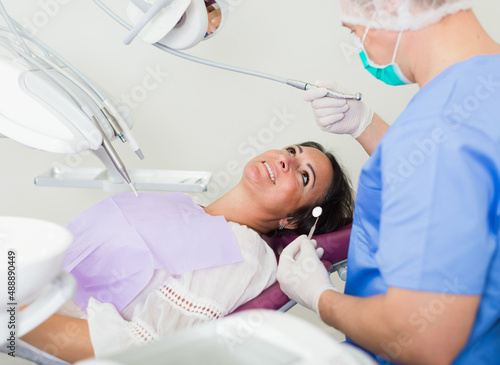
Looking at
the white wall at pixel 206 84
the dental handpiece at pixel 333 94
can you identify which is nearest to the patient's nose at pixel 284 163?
the dental handpiece at pixel 333 94

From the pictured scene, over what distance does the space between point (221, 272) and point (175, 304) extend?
161mm

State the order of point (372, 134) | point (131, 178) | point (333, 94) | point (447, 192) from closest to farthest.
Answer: point (447, 192)
point (333, 94)
point (372, 134)
point (131, 178)

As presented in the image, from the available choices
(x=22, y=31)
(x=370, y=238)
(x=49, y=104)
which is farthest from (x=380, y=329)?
(x=22, y=31)

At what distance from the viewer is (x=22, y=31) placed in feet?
4.96

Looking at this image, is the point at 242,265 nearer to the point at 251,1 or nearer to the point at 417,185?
the point at 417,185

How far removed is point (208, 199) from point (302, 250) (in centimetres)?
97

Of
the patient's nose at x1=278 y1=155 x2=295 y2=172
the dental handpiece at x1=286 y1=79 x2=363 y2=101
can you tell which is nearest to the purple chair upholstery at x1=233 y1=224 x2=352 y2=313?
the patient's nose at x1=278 y1=155 x2=295 y2=172

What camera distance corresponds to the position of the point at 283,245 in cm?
182

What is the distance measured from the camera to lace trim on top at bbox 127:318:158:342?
122cm

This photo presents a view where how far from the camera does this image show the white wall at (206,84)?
2096 millimetres

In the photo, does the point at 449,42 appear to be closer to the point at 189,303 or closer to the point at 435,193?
the point at 435,193

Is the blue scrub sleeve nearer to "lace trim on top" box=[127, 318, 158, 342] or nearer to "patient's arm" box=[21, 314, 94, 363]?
"lace trim on top" box=[127, 318, 158, 342]

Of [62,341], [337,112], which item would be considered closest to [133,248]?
[62,341]

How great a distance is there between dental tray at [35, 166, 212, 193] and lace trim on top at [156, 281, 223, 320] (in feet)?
1.98
